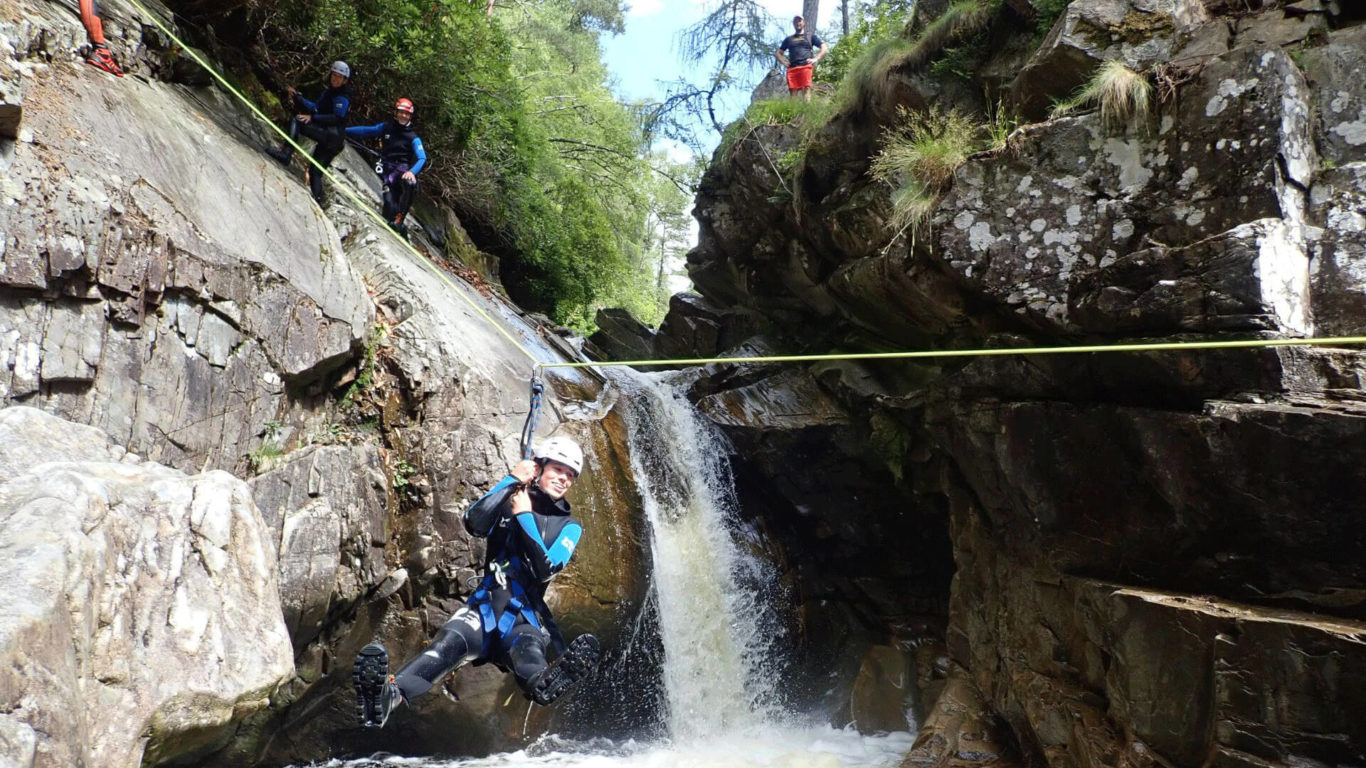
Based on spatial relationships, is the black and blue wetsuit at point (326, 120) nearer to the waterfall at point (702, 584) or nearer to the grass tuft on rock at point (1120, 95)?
the waterfall at point (702, 584)

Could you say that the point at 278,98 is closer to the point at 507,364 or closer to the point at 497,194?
the point at 497,194

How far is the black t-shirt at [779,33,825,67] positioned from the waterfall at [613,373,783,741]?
6.14 metres

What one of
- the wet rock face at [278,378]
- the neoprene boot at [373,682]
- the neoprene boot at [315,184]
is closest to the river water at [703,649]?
the wet rock face at [278,378]

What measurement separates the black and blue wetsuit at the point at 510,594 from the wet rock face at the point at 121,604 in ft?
3.10

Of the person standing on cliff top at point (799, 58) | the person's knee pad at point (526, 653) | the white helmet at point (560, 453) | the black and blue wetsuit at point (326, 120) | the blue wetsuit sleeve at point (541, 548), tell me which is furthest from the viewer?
the person standing on cliff top at point (799, 58)

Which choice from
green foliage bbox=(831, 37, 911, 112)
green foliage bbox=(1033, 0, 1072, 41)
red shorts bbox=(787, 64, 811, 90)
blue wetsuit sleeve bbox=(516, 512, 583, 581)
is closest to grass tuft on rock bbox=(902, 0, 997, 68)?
green foliage bbox=(831, 37, 911, 112)

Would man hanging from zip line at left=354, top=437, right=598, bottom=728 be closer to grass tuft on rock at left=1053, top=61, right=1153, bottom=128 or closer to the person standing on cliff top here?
grass tuft on rock at left=1053, top=61, right=1153, bottom=128

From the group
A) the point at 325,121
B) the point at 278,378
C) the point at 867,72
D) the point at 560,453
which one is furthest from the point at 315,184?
the point at 867,72

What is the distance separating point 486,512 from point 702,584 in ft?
16.3

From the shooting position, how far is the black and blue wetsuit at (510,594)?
15.5 ft

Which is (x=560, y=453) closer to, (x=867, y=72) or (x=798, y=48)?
(x=867, y=72)

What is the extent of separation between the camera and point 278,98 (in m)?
10.7

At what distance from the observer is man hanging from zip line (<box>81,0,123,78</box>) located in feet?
21.8

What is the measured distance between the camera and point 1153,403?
19.3 feet
